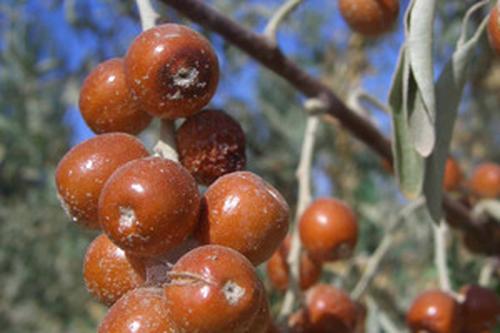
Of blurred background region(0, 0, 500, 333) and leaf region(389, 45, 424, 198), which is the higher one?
leaf region(389, 45, 424, 198)

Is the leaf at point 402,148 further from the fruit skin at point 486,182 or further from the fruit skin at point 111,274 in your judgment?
the fruit skin at point 486,182

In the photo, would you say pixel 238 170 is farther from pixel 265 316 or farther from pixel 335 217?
pixel 335 217

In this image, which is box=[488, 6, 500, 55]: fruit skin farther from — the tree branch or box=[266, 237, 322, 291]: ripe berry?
box=[266, 237, 322, 291]: ripe berry

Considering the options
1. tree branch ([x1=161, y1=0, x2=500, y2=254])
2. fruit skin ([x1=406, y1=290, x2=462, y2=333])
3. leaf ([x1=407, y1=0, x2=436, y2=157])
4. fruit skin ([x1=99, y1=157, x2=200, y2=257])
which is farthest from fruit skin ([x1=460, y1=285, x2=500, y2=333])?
fruit skin ([x1=99, y1=157, x2=200, y2=257])

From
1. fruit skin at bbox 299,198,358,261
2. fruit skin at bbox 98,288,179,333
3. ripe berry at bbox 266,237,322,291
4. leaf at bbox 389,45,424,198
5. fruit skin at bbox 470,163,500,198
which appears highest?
fruit skin at bbox 98,288,179,333

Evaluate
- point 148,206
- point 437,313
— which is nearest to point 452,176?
point 437,313

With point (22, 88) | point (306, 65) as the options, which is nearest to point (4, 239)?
point (22, 88)

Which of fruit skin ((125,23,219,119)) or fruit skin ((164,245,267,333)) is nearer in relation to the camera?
fruit skin ((164,245,267,333))

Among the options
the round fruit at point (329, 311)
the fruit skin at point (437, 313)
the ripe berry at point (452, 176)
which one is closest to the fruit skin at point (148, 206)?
the round fruit at point (329, 311)

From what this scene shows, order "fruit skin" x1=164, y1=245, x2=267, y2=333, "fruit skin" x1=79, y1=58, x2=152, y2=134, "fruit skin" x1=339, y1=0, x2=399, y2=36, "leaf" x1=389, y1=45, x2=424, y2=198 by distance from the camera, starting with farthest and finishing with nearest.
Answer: "fruit skin" x1=339, y1=0, x2=399, y2=36 < "leaf" x1=389, y1=45, x2=424, y2=198 < "fruit skin" x1=79, y1=58, x2=152, y2=134 < "fruit skin" x1=164, y1=245, x2=267, y2=333
